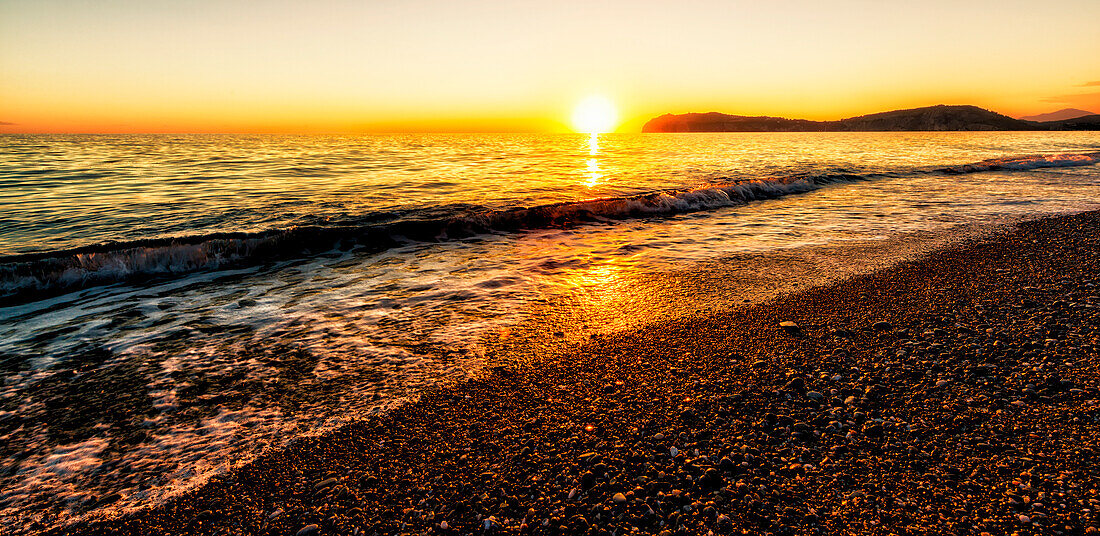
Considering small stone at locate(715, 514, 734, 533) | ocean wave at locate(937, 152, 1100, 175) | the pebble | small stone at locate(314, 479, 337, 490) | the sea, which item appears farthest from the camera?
ocean wave at locate(937, 152, 1100, 175)

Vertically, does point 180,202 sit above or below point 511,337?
above

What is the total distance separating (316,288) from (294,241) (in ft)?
14.2

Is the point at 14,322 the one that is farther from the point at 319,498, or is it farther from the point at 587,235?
the point at 587,235

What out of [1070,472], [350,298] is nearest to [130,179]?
[350,298]

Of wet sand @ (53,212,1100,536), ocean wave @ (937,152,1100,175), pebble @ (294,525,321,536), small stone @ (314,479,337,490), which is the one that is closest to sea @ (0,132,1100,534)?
wet sand @ (53,212,1100,536)

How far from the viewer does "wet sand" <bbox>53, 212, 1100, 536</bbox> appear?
2.95m

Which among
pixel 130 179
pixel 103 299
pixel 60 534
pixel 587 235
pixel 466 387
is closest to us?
pixel 60 534

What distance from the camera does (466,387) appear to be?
15.3 feet

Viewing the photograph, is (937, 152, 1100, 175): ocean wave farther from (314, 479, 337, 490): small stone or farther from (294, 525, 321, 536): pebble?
(294, 525, 321, 536): pebble

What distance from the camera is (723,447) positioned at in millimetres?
3529

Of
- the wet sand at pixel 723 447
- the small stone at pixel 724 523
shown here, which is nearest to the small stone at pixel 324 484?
the wet sand at pixel 723 447

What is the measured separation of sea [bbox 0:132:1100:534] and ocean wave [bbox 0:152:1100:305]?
0.06 meters

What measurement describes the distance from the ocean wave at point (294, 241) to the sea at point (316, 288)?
0.06 metres

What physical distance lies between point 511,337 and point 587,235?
7731 mm
